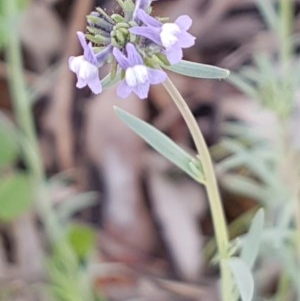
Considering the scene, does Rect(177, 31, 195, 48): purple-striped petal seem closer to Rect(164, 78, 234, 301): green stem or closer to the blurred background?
Rect(164, 78, 234, 301): green stem

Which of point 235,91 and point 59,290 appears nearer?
point 59,290

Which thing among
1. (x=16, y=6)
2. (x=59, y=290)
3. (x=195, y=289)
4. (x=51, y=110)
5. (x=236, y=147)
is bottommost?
(x=195, y=289)

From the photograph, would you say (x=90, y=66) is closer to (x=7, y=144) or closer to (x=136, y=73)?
(x=136, y=73)

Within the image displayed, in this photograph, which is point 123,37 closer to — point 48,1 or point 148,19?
point 148,19

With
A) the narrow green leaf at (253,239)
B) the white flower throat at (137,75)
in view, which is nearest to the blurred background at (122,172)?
the narrow green leaf at (253,239)

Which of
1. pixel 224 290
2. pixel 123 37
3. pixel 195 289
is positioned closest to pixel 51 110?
pixel 195 289

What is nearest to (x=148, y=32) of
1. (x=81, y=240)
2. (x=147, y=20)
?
(x=147, y=20)
